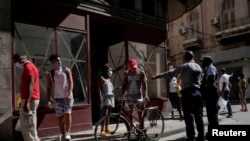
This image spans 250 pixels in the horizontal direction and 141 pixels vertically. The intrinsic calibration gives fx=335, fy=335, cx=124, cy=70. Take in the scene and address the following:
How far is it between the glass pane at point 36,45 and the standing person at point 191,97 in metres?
3.40

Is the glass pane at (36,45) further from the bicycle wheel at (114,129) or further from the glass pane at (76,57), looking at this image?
the bicycle wheel at (114,129)

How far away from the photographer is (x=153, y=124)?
311 inches

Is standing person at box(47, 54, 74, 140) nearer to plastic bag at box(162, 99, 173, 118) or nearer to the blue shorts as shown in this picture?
the blue shorts

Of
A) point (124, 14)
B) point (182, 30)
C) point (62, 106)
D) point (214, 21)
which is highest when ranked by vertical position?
point (214, 21)

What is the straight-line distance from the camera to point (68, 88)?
7070 mm

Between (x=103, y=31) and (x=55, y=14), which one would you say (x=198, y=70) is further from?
(x=103, y=31)

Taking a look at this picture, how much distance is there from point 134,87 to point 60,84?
5.73 ft

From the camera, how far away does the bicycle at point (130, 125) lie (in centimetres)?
719

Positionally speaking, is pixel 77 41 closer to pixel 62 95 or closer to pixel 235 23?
pixel 62 95

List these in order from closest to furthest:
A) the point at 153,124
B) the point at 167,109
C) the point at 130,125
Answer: the point at 130,125, the point at 153,124, the point at 167,109

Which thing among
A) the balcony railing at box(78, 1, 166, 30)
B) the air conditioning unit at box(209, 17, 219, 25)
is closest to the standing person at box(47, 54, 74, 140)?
the balcony railing at box(78, 1, 166, 30)

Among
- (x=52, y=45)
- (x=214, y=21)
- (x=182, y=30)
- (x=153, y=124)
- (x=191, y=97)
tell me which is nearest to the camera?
(x=191, y=97)

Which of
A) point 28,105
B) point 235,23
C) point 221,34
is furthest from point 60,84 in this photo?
point 221,34

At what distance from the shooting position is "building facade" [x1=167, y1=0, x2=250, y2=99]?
28.1m
